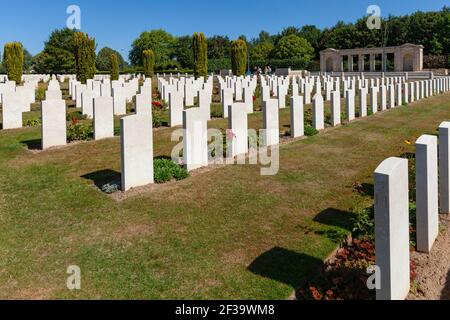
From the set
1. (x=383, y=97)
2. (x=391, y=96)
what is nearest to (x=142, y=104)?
(x=383, y=97)

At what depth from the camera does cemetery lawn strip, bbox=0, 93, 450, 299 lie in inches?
188

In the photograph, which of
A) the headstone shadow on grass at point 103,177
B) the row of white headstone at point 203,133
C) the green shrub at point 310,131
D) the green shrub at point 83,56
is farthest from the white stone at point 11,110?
the green shrub at point 83,56

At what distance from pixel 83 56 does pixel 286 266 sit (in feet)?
82.9

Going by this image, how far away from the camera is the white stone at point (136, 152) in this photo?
24.7 feet

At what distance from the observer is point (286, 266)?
→ 5.06 metres

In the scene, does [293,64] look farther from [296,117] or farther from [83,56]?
[296,117]

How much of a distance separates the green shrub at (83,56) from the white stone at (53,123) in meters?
17.5

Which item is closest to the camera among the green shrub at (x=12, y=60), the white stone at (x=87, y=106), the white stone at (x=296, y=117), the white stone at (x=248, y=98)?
the white stone at (x=296, y=117)

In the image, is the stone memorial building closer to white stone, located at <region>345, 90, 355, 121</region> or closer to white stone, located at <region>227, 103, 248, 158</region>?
white stone, located at <region>345, 90, 355, 121</region>

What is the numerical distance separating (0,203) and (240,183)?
4.01m

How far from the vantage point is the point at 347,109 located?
→ 15117mm

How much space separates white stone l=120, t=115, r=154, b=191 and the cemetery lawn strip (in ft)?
1.68

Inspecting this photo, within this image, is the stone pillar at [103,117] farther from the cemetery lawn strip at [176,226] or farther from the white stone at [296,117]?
the white stone at [296,117]
